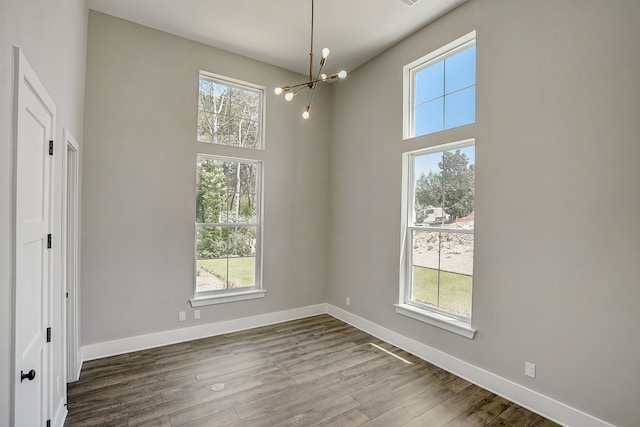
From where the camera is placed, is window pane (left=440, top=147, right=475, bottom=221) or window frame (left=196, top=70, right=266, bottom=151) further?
window frame (left=196, top=70, right=266, bottom=151)

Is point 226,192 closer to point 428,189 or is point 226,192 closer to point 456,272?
point 428,189

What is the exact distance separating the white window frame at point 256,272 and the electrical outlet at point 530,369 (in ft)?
10.0

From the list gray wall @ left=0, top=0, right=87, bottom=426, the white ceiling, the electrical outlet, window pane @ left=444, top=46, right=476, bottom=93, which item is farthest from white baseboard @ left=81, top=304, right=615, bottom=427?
the white ceiling

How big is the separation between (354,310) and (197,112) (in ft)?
11.1

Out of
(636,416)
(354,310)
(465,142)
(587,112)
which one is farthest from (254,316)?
(587,112)

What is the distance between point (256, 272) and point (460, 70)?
3.51 m

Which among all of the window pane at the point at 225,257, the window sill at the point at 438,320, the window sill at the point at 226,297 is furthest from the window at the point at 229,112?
the window sill at the point at 438,320

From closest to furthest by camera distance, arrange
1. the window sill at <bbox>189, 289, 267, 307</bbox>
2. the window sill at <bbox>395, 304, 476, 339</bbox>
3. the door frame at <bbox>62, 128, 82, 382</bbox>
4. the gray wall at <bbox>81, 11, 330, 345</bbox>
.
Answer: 1. the door frame at <bbox>62, 128, 82, 382</bbox>
2. the window sill at <bbox>395, 304, 476, 339</bbox>
3. the gray wall at <bbox>81, 11, 330, 345</bbox>
4. the window sill at <bbox>189, 289, 267, 307</bbox>

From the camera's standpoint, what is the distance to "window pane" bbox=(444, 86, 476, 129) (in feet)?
10.0

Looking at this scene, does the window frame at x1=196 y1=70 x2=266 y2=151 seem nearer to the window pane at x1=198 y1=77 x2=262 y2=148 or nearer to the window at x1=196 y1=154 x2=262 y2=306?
the window pane at x1=198 y1=77 x2=262 y2=148

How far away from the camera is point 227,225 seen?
4086 millimetres

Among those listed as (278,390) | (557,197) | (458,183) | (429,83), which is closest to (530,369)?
(557,197)

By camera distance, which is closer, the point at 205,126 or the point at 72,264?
the point at 72,264

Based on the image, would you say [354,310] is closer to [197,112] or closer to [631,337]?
[631,337]
